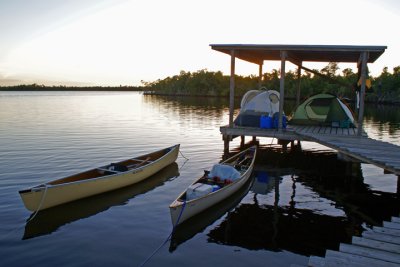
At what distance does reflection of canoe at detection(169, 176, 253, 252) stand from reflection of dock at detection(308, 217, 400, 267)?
459 centimetres

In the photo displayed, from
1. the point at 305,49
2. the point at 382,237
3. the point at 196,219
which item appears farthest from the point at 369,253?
the point at 305,49

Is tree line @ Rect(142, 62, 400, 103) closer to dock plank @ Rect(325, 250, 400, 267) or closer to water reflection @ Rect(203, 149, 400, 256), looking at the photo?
water reflection @ Rect(203, 149, 400, 256)

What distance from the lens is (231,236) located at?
10.1m

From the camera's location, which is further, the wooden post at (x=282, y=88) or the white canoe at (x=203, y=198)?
the wooden post at (x=282, y=88)

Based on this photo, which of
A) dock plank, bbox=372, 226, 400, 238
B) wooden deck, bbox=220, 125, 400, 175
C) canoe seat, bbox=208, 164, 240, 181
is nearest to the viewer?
dock plank, bbox=372, 226, 400, 238

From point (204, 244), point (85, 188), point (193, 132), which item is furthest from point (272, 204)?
point (193, 132)

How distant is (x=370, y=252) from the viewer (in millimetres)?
6262

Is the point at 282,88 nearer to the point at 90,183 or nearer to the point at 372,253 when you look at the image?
the point at 90,183

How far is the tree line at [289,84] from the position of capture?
8344 centimetres

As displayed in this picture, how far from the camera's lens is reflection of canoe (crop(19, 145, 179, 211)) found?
11000mm

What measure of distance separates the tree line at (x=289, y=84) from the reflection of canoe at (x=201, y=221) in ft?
162

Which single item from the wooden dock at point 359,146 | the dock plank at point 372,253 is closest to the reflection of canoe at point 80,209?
the wooden dock at point 359,146

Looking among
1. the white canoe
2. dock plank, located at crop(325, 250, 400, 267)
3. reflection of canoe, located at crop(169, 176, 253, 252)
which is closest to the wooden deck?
the white canoe

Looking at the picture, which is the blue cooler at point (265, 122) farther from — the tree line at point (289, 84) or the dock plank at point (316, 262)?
the tree line at point (289, 84)
